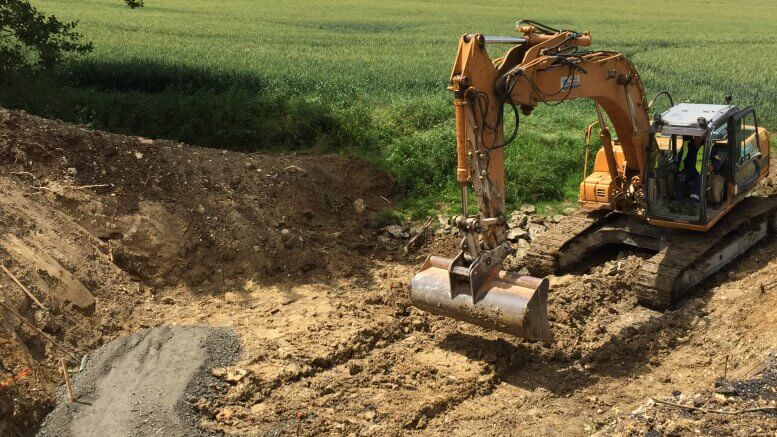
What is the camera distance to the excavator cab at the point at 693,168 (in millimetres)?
10695

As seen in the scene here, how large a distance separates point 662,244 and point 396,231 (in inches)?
162

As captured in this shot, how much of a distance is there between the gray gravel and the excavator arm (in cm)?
239

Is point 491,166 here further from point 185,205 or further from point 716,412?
point 185,205

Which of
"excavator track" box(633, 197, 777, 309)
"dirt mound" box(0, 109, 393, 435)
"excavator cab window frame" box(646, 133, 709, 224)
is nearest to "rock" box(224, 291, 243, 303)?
"dirt mound" box(0, 109, 393, 435)

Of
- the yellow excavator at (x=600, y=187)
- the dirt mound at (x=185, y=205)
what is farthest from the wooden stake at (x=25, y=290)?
the yellow excavator at (x=600, y=187)

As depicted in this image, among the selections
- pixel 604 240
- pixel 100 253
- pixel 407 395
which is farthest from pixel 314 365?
pixel 604 240

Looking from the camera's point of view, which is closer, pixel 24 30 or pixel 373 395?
pixel 373 395

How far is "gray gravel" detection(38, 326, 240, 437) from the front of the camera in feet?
25.0

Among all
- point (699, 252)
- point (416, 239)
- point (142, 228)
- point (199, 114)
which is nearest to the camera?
point (699, 252)

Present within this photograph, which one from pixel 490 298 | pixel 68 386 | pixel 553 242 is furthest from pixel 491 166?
pixel 68 386

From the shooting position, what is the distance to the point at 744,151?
11430mm

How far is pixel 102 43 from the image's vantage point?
78.6 feet

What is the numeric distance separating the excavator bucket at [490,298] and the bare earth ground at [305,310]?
1.94ft

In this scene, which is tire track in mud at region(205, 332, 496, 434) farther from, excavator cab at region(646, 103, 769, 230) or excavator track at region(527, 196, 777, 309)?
excavator cab at region(646, 103, 769, 230)
